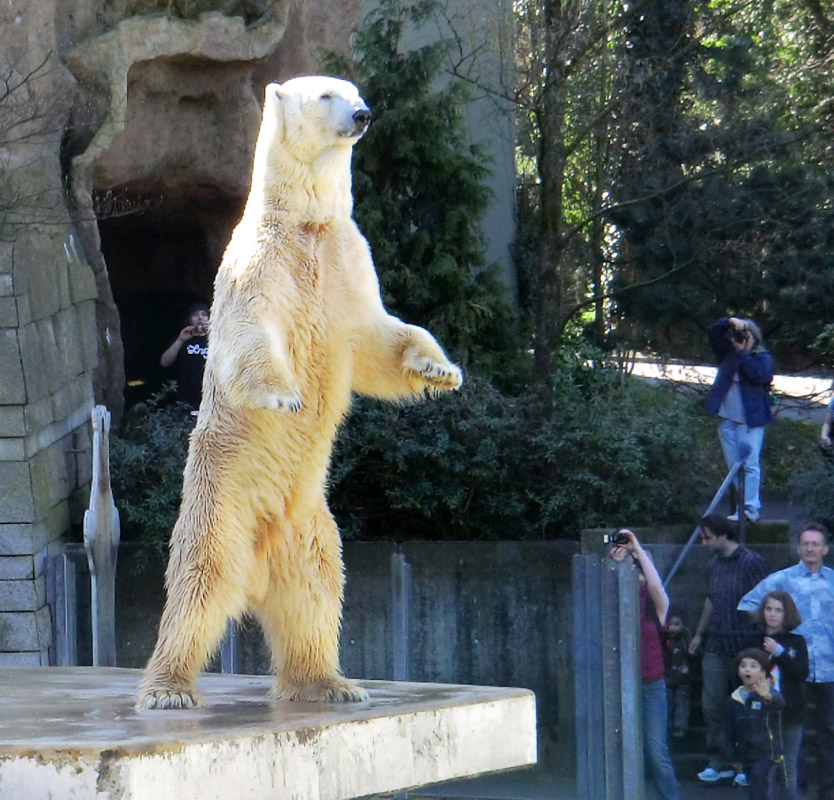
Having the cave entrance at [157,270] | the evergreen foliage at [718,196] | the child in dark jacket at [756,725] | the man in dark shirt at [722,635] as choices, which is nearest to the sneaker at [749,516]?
the man in dark shirt at [722,635]

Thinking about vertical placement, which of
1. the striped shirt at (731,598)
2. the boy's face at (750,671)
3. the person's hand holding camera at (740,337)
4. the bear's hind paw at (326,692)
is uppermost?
the person's hand holding camera at (740,337)

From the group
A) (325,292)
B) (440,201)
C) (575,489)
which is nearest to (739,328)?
(575,489)

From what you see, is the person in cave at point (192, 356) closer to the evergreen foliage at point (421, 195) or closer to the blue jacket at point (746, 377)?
the evergreen foliage at point (421, 195)

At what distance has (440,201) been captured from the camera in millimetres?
9922

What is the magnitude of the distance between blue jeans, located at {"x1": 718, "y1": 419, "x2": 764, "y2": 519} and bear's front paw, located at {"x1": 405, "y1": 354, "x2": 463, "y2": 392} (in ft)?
13.3

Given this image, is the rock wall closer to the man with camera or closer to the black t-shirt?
the black t-shirt

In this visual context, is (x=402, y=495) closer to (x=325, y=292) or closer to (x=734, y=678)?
(x=734, y=678)

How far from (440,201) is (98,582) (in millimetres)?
4304

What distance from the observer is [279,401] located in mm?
3590

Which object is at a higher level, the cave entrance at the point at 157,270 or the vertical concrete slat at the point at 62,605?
the cave entrance at the point at 157,270

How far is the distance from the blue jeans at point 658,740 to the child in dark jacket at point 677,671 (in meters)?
0.04

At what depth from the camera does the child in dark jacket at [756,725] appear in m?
5.70

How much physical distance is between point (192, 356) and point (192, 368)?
0.08 m

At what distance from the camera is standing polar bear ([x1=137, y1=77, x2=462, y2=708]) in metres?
3.84
